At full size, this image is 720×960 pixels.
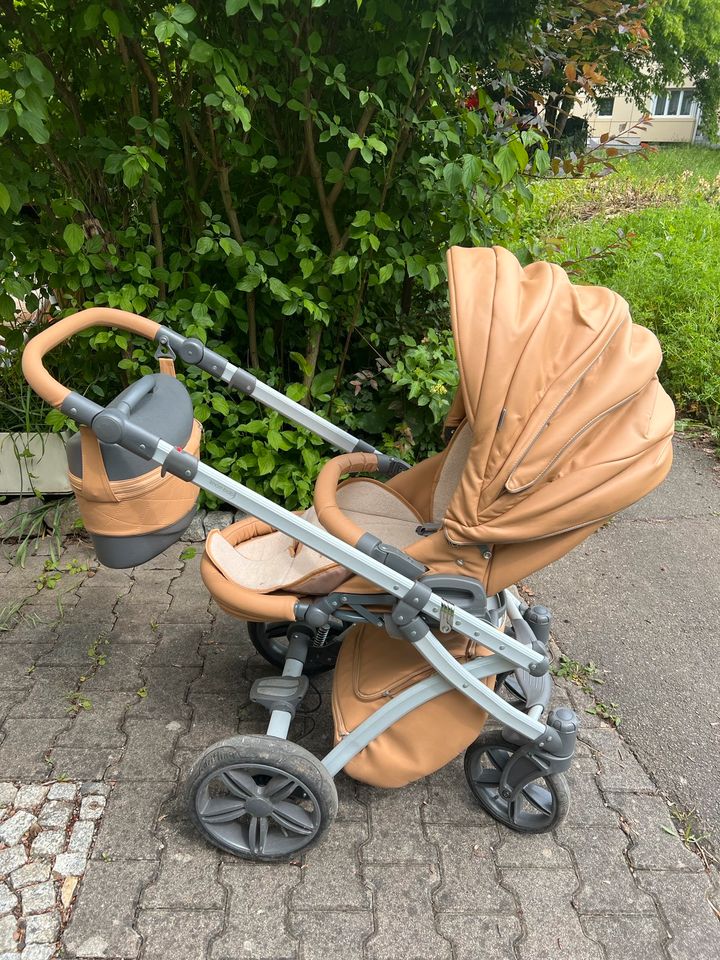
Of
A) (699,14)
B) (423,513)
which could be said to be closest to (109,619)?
(423,513)

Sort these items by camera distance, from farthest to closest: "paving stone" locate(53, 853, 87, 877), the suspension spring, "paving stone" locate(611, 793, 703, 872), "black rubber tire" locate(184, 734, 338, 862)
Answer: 1. the suspension spring
2. "paving stone" locate(611, 793, 703, 872)
3. "paving stone" locate(53, 853, 87, 877)
4. "black rubber tire" locate(184, 734, 338, 862)

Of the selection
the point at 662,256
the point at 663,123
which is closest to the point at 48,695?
the point at 662,256

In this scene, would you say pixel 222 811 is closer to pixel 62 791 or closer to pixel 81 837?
pixel 81 837

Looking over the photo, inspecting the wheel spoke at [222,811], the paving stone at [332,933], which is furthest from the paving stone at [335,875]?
the wheel spoke at [222,811]

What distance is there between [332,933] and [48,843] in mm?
937

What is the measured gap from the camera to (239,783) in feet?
7.01

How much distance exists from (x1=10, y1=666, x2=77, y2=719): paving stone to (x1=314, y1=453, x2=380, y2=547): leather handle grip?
144 cm

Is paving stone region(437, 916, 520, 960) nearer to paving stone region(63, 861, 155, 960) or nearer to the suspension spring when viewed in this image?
paving stone region(63, 861, 155, 960)

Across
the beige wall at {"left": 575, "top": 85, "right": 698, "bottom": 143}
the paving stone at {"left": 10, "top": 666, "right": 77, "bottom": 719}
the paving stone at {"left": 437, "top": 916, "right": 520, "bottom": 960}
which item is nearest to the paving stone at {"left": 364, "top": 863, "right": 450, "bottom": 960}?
the paving stone at {"left": 437, "top": 916, "right": 520, "bottom": 960}

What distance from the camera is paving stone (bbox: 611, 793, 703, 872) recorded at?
89.7 inches

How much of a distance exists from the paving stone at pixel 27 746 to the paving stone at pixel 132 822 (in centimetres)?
31

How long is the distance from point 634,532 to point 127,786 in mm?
3079

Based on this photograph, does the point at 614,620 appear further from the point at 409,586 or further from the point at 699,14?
the point at 699,14

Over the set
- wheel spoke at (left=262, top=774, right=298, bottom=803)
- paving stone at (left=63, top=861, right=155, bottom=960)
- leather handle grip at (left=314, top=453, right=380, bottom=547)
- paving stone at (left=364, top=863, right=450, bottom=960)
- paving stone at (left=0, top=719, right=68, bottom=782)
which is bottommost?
paving stone at (left=364, top=863, right=450, bottom=960)
